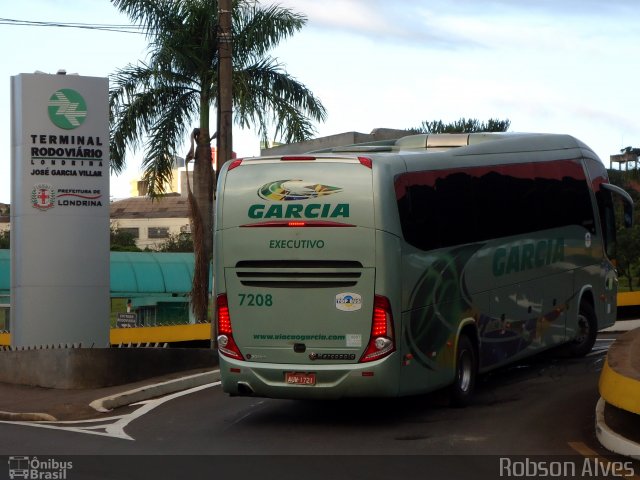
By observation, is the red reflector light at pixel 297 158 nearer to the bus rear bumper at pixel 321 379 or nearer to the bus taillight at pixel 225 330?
the bus taillight at pixel 225 330

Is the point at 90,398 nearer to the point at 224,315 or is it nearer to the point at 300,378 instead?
the point at 224,315

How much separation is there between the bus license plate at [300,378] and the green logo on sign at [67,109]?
1076 centimetres

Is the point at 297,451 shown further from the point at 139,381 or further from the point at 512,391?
the point at 139,381

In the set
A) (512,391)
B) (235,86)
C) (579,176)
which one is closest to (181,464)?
(512,391)

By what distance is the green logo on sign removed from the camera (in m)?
22.0

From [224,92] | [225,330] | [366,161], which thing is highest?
[224,92]

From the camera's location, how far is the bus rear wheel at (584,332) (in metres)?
18.8

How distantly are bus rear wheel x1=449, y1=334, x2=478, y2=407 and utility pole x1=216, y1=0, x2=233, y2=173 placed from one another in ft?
24.2

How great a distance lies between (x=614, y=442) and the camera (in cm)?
1094

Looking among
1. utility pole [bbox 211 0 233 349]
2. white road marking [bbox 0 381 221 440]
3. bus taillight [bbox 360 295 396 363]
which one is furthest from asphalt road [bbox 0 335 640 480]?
utility pole [bbox 211 0 233 349]

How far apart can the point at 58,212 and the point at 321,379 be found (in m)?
10.5

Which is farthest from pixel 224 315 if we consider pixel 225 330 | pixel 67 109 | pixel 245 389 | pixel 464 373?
pixel 67 109

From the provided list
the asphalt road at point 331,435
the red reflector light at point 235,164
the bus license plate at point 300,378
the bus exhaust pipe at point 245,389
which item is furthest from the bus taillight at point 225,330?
the red reflector light at point 235,164

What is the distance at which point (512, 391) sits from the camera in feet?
51.5
